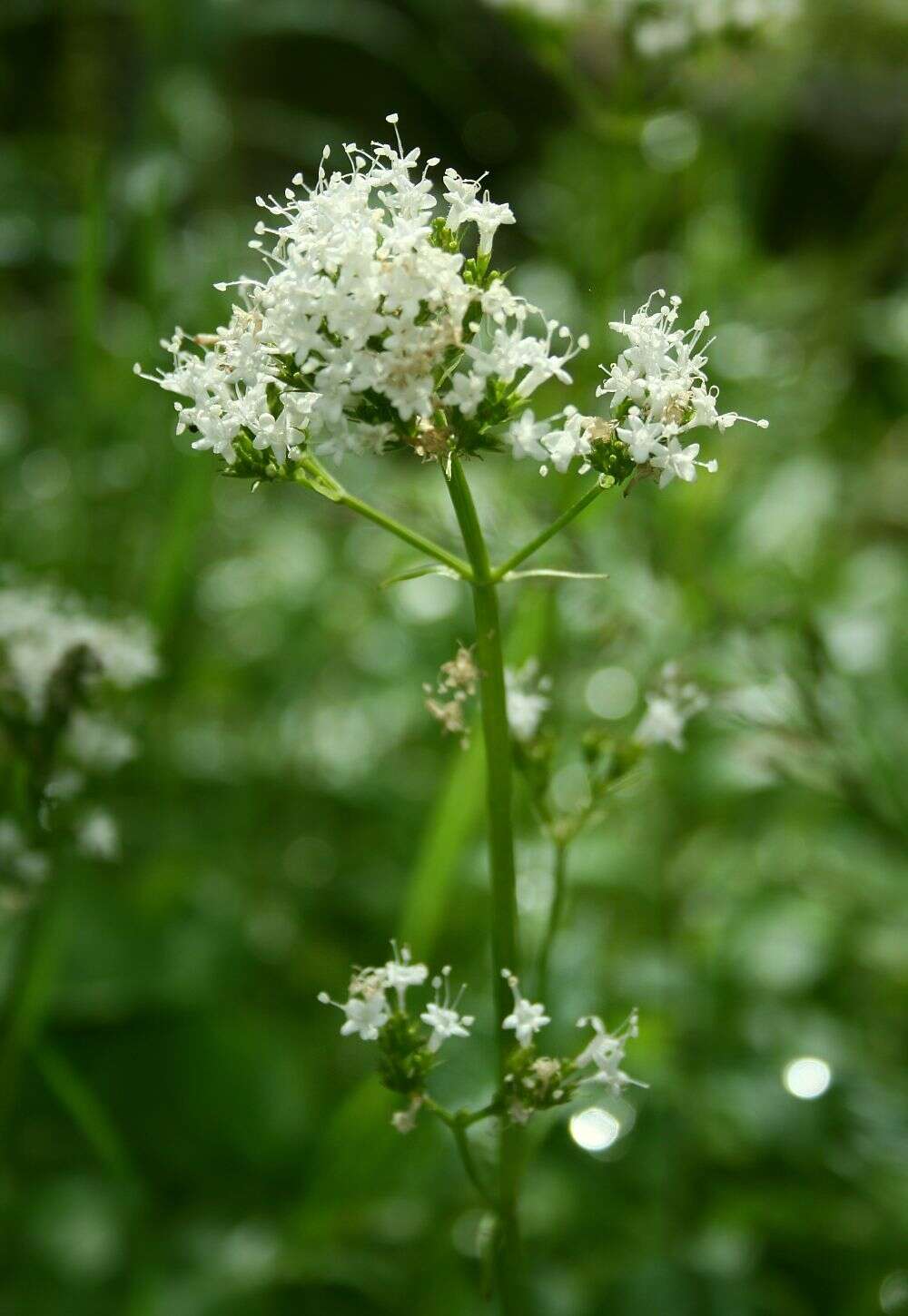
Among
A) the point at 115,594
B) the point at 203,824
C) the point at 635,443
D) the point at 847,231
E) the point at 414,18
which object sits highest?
the point at 414,18

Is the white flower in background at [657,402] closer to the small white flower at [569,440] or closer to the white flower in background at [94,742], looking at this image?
the small white flower at [569,440]

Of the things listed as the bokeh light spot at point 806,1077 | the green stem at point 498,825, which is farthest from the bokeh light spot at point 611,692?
the green stem at point 498,825

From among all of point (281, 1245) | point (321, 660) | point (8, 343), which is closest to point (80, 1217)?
point (281, 1245)

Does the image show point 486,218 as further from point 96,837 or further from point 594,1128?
point 594,1128

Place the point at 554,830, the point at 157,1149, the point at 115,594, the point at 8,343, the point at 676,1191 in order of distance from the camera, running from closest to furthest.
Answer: the point at 554,830, the point at 676,1191, the point at 157,1149, the point at 115,594, the point at 8,343

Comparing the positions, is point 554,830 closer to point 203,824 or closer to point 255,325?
point 255,325

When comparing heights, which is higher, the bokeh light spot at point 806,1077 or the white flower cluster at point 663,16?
the white flower cluster at point 663,16
